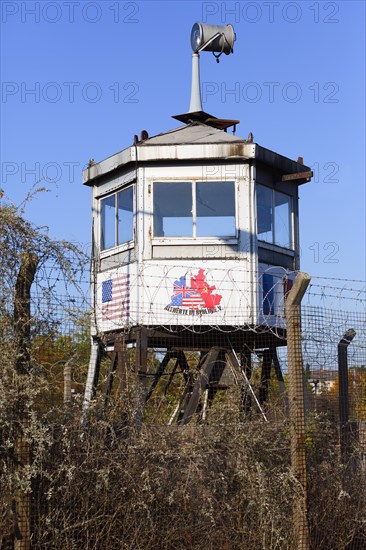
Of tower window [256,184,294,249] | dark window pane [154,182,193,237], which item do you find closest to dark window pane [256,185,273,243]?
tower window [256,184,294,249]

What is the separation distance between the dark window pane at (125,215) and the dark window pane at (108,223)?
0.18 metres

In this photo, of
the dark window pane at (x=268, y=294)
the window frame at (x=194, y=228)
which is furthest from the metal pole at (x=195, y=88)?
the dark window pane at (x=268, y=294)

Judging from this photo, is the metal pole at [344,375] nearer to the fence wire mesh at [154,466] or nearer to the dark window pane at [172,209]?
the fence wire mesh at [154,466]

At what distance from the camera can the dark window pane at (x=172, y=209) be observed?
44.0 feet

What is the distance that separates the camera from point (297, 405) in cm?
810

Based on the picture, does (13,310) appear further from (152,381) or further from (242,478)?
(152,381)

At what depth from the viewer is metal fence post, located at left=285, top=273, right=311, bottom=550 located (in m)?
7.91

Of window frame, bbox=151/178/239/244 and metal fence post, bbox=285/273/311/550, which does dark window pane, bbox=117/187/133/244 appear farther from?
metal fence post, bbox=285/273/311/550

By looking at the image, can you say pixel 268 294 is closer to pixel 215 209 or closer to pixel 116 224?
pixel 215 209

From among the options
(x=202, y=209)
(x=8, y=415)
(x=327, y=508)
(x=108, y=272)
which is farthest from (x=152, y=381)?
(x=8, y=415)

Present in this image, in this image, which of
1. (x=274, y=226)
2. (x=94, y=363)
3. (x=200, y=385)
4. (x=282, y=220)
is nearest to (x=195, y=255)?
(x=274, y=226)

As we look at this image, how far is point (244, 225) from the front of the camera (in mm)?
13383

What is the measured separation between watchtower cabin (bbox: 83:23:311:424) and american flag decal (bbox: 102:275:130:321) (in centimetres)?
2

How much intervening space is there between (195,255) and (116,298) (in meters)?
1.35
